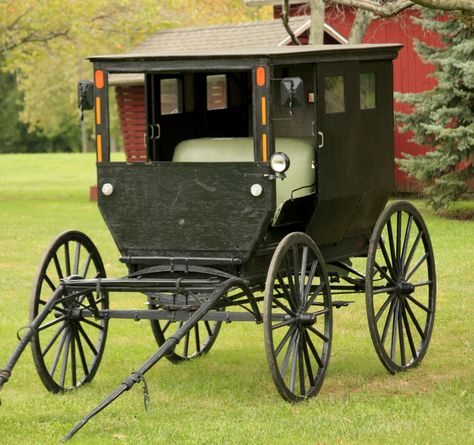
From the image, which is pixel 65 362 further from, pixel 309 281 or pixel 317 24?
pixel 317 24

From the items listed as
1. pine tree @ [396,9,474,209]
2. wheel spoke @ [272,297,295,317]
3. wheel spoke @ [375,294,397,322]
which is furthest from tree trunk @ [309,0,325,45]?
wheel spoke @ [272,297,295,317]

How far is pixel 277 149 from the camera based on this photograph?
9.38 metres

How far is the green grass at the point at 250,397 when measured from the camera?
310 inches

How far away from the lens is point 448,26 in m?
22.6

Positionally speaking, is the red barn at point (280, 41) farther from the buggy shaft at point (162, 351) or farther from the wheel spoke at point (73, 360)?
the buggy shaft at point (162, 351)

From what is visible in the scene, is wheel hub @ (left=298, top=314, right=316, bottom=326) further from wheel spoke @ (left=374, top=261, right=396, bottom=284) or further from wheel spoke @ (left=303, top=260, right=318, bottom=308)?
wheel spoke @ (left=374, top=261, right=396, bottom=284)

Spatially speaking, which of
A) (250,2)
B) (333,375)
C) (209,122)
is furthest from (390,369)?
(250,2)

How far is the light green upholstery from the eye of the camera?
922cm

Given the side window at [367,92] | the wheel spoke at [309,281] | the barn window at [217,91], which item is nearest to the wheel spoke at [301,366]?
the wheel spoke at [309,281]

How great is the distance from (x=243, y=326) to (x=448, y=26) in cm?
1154

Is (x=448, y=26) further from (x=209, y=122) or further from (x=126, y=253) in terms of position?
(x=126, y=253)

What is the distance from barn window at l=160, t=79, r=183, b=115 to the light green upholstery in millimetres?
574

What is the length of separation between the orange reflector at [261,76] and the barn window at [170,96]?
1595 mm

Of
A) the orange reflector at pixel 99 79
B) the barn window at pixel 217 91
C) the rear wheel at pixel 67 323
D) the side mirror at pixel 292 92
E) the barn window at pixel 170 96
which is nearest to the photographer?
the side mirror at pixel 292 92
